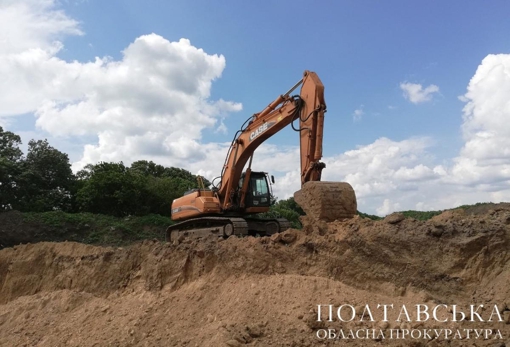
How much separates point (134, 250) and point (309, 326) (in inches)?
162

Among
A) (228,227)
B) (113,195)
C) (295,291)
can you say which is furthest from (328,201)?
(113,195)

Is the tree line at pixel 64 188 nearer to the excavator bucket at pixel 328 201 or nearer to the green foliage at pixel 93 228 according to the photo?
the green foliage at pixel 93 228

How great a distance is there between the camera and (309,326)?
5000mm

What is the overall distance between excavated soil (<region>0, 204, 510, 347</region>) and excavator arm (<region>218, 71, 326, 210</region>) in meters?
1.85

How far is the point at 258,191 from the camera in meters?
12.0

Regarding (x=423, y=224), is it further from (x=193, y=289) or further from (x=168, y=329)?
(x=168, y=329)

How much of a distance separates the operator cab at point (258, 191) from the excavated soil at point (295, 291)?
14.6ft

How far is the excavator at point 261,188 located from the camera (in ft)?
24.3

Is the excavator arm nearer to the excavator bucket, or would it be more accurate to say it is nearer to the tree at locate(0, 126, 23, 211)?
the excavator bucket

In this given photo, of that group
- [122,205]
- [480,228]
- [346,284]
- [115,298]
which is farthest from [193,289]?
[122,205]

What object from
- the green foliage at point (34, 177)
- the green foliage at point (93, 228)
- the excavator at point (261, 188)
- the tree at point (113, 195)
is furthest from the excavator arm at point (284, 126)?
the green foliage at point (34, 177)

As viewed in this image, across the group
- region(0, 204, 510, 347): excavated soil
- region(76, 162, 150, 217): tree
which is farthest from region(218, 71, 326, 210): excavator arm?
region(76, 162, 150, 217): tree

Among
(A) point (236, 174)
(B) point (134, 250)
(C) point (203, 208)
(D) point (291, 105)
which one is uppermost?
(D) point (291, 105)

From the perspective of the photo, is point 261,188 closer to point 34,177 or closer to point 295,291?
point 295,291
